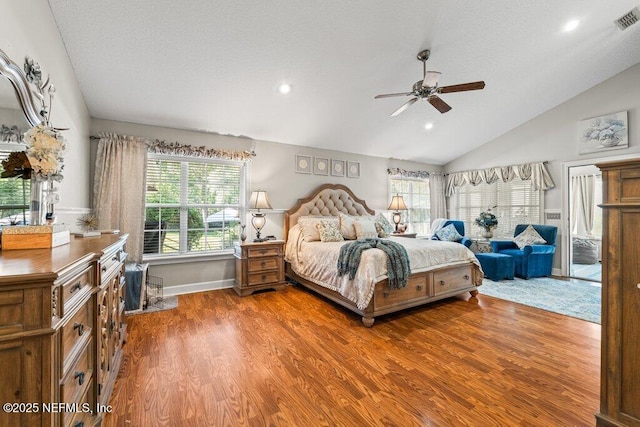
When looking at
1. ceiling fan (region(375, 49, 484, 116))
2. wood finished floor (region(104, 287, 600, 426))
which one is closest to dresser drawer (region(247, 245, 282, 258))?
wood finished floor (region(104, 287, 600, 426))

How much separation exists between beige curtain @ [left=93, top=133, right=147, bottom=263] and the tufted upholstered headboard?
214 cm

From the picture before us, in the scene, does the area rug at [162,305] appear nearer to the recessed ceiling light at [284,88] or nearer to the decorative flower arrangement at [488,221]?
the recessed ceiling light at [284,88]

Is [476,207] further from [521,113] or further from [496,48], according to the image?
[496,48]

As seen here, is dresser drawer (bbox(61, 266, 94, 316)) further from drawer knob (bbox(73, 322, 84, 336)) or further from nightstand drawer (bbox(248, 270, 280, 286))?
nightstand drawer (bbox(248, 270, 280, 286))

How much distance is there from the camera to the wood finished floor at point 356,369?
5.51ft

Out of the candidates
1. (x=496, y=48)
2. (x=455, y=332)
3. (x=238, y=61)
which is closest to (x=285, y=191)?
(x=238, y=61)

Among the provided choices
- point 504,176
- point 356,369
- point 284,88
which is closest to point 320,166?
point 284,88

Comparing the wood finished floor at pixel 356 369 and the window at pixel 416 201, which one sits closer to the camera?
the wood finished floor at pixel 356 369

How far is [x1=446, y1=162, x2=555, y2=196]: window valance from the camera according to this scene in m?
5.36

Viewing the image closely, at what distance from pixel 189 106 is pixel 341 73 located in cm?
201

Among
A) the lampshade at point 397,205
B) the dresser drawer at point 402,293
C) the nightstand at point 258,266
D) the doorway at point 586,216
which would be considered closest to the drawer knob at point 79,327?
the dresser drawer at point 402,293

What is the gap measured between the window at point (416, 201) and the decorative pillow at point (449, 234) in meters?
0.70

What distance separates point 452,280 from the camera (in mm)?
3676

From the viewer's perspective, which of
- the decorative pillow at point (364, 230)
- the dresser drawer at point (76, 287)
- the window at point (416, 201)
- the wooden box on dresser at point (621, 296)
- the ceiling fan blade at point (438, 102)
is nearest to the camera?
the dresser drawer at point (76, 287)
